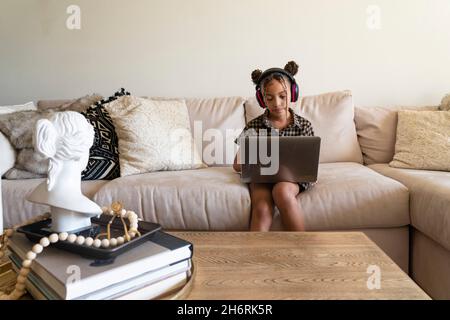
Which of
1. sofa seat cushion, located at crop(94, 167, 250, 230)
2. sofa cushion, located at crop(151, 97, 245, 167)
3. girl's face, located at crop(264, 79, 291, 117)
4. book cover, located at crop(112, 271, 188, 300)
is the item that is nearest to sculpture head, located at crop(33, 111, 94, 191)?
book cover, located at crop(112, 271, 188, 300)

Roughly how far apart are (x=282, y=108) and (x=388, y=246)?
72cm

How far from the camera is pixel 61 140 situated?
0.66 m

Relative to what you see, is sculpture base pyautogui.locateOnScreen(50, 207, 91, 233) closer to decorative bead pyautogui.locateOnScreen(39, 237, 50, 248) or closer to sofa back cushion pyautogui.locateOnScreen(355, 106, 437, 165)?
decorative bead pyautogui.locateOnScreen(39, 237, 50, 248)

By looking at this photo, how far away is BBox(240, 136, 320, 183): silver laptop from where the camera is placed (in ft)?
4.02

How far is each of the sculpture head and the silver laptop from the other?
2.05ft

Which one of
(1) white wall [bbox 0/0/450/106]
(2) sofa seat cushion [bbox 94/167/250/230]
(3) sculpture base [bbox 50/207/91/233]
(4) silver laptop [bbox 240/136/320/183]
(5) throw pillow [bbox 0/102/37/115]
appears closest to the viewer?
(3) sculpture base [bbox 50/207/91/233]

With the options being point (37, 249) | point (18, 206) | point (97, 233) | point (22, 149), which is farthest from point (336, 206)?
point (22, 149)

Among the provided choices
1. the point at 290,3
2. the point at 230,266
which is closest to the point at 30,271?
the point at 230,266

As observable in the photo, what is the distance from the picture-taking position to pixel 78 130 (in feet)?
2.21

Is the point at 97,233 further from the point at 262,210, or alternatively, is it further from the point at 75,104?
the point at 75,104

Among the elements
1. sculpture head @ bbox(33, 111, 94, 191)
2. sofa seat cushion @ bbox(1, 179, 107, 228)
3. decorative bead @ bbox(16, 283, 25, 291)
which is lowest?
sofa seat cushion @ bbox(1, 179, 107, 228)

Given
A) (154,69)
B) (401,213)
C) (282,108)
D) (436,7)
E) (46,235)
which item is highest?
(436,7)

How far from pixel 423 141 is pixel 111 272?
169 centimetres

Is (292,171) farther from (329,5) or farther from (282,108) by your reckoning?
(329,5)
